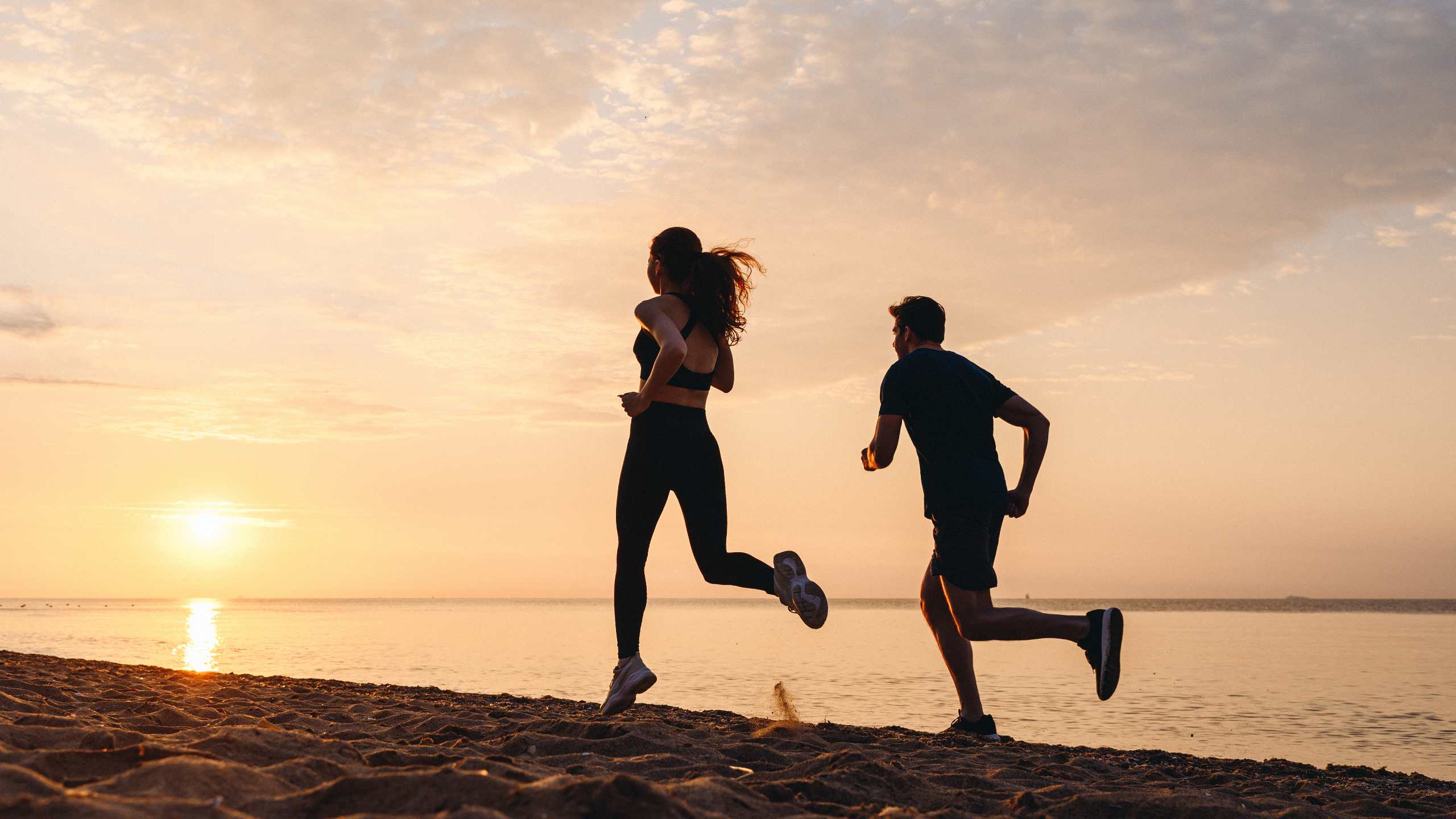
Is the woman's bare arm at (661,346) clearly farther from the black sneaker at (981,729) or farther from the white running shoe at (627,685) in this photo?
the black sneaker at (981,729)

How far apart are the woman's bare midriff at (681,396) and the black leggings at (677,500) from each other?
0.02 m

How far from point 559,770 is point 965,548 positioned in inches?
88.8

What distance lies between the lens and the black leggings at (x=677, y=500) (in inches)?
171

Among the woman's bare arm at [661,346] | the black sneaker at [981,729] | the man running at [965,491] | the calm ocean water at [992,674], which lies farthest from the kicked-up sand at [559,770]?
the calm ocean water at [992,674]

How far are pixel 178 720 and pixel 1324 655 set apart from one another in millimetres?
15541

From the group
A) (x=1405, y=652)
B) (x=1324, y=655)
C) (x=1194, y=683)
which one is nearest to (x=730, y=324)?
(x=1194, y=683)

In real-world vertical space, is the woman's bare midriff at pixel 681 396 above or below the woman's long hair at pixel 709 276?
below

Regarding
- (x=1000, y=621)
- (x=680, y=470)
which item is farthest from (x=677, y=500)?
(x=1000, y=621)

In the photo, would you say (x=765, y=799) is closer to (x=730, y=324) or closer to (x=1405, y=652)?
(x=730, y=324)

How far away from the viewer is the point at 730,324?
15.1 ft

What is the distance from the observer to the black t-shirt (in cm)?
469

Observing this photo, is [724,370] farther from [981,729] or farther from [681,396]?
[981,729]

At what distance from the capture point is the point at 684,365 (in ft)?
14.4

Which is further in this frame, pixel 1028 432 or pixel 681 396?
pixel 1028 432
